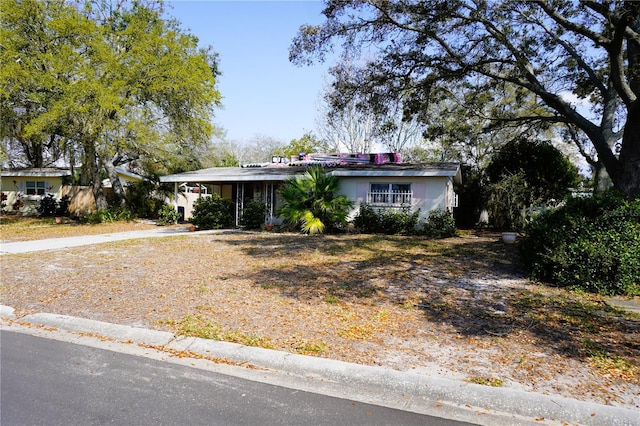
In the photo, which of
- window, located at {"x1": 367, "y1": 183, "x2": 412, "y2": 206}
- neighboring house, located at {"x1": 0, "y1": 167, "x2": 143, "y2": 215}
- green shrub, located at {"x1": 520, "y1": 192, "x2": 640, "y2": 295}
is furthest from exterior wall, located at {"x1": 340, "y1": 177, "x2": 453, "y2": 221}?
neighboring house, located at {"x1": 0, "y1": 167, "x2": 143, "y2": 215}

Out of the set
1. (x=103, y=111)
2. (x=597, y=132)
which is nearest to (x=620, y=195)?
(x=597, y=132)

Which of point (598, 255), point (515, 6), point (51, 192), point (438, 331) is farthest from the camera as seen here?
point (51, 192)

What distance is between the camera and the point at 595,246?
7.17m

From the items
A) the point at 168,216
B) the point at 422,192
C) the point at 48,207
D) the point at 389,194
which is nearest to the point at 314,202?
the point at 389,194

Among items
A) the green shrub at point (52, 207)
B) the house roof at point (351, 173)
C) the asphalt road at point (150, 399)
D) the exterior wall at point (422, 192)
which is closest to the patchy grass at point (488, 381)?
the asphalt road at point (150, 399)

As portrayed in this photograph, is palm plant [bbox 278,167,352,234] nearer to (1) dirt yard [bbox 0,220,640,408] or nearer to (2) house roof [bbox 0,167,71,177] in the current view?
(1) dirt yard [bbox 0,220,640,408]

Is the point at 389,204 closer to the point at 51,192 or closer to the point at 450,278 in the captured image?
the point at 450,278

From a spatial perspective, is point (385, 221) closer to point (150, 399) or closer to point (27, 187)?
point (150, 399)

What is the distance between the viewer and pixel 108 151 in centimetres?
1973

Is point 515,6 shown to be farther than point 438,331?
Yes

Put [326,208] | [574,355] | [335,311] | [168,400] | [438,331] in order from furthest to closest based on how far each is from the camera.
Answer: [326,208], [335,311], [438,331], [574,355], [168,400]

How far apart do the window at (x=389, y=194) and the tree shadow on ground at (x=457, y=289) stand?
447 centimetres

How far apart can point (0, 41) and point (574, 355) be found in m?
22.5

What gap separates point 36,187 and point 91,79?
14.3 meters
